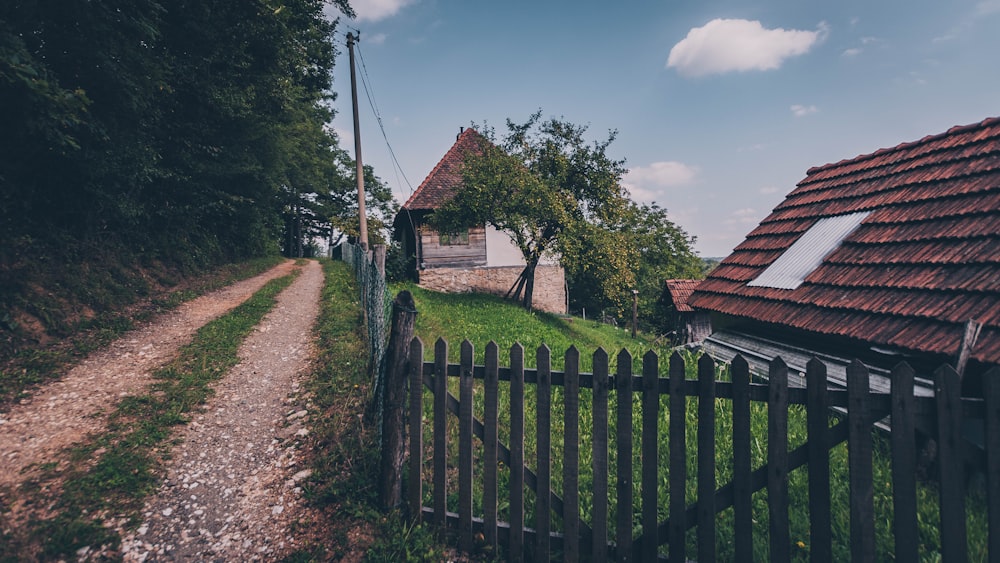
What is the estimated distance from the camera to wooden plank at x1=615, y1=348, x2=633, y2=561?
2477 millimetres

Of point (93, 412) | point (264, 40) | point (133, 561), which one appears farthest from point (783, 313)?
point (264, 40)

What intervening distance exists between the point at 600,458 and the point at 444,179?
20.0 m

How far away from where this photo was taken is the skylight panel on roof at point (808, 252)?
5.81m

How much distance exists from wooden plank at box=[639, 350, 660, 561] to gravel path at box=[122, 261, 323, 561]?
90.5 inches

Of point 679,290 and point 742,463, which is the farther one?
point 679,290

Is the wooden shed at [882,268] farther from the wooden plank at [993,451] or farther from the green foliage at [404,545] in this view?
the green foliage at [404,545]

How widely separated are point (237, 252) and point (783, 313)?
755 inches

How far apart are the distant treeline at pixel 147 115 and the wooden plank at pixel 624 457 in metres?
7.15

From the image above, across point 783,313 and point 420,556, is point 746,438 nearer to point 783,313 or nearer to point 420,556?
point 420,556

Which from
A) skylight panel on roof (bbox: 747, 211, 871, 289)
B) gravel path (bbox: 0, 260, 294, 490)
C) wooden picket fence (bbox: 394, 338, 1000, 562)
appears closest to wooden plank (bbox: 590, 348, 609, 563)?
wooden picket fence (bbox: 394, 338, 1000, 562)

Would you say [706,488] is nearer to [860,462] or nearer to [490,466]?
[860,462]

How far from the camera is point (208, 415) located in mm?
4637

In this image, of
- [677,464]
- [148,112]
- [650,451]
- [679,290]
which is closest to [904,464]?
[677,464]

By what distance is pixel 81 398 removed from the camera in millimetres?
4895
